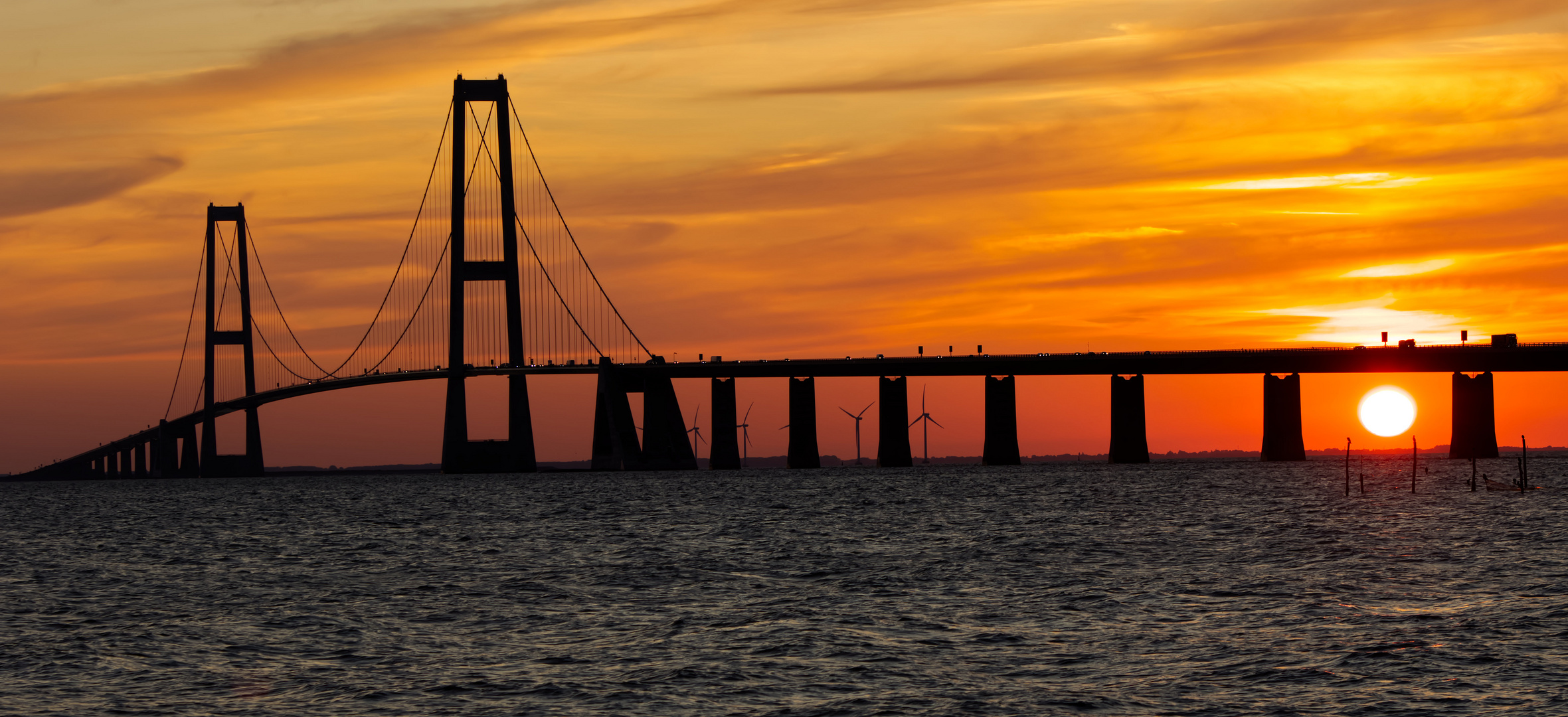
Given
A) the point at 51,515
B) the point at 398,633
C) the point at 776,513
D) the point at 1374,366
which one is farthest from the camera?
the point at 1374,366

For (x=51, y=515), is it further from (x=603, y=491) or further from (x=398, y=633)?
(x=398, y=633)

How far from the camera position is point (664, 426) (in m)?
175

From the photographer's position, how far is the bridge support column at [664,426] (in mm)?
173500

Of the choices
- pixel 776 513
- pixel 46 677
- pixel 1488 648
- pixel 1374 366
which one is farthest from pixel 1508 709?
pixel 1374 366

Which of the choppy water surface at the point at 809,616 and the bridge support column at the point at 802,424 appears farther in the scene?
the bridge support column at the point at 802,424

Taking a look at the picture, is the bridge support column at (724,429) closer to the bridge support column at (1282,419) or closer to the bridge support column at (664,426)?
the bridge support column at (664,426)

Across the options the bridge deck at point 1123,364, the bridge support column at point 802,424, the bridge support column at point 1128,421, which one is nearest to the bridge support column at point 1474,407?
the bridge deck at point 1123,364

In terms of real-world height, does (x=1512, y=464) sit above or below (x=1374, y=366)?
below

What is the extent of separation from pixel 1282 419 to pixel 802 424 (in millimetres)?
52033

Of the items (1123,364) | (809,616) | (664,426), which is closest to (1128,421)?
(1123,364)

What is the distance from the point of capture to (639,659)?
31.8 metres

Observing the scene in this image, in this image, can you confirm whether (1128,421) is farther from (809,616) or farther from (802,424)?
(809,616)

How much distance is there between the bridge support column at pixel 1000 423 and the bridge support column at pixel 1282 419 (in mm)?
27077

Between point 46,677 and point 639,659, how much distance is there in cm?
1078
